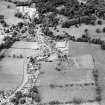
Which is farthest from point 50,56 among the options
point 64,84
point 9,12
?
point 9,12

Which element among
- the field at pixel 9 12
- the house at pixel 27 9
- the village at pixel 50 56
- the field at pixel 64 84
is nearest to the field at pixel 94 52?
the village at pixel 50 56

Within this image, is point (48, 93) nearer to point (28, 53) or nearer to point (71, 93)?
point (71, 93)

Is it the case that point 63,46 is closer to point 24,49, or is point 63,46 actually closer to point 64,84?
point 24,49

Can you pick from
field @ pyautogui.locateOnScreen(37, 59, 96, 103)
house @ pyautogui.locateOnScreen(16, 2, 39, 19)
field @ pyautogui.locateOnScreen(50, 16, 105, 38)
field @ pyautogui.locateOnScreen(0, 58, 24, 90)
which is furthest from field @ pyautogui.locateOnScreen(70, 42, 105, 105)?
house @ pyautogui.locateOnScreen(16, 2, 39, 19)

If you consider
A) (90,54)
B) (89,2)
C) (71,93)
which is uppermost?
(89,2)

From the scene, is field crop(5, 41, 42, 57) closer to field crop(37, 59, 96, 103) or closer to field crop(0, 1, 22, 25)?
field crop(37, 59, 96, 103)

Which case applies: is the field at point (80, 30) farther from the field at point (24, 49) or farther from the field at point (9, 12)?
the field at point (9, 12)

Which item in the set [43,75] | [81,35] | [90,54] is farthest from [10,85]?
[81,35]
